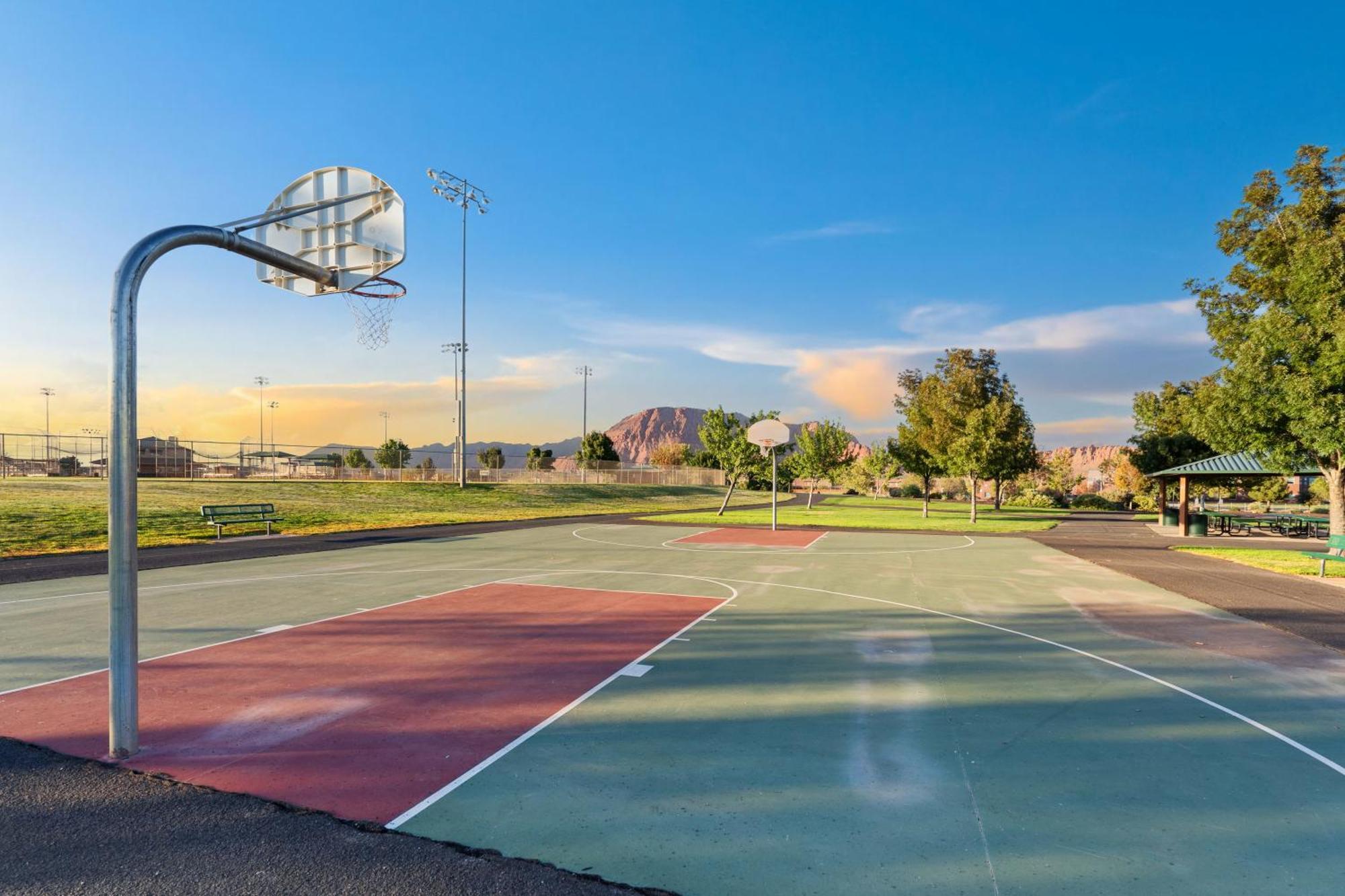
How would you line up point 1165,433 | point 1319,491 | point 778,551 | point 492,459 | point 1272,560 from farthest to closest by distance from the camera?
1. point 492,459
2. point 1319,491
3. point 1165,433
4. point 778,551
5. point 1272,560

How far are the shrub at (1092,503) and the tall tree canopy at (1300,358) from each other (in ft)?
133

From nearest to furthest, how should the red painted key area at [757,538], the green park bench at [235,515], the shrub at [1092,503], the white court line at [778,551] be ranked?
the white court line at [778,551], the green park bench at [235,515], the red painted key area at [757,538], the shrub at [1092,503]

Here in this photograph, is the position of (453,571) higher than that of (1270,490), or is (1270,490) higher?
(453,571)

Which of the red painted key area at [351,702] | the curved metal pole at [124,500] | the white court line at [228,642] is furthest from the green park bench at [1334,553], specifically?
the curved metal pole at [124,500]

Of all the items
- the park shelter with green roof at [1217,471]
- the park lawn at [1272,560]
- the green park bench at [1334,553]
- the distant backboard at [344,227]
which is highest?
the distant backboard at [344,227]

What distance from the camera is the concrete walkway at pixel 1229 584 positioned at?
37.9 feet

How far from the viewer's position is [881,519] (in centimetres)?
3966

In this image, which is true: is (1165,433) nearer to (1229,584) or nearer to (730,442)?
(730,442)

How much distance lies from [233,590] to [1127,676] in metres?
14.6

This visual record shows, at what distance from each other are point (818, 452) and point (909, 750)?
49.3 metres

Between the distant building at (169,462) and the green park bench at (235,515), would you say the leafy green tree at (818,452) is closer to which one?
the green park bench at (235,515)

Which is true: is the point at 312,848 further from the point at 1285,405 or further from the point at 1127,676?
the point at 1285,405

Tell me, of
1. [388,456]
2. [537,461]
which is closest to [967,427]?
[537,461]

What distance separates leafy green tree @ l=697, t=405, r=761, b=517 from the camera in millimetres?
40031
